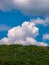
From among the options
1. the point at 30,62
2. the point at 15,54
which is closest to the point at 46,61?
the point at 30,62

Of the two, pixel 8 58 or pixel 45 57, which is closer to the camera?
→ pixel 8 58

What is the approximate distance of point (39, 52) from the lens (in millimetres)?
30438

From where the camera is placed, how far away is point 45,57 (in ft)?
91.7

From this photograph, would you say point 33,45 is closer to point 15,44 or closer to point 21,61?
point 15,44

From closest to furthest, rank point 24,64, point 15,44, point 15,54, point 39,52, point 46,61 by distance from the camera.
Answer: point 24,64 < point 46,61 < point 15,54 < point 39,52 < point 15,44

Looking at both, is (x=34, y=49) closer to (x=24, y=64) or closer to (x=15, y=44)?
(x=15, y=44)

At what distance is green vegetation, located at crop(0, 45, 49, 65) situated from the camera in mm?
24453

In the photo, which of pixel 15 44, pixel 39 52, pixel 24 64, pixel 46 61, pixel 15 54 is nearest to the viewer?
pixel 24 64

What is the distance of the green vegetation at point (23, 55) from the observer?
24.5 m

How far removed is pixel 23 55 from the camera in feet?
90.6

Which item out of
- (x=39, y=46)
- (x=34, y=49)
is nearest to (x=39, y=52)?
(x=34, y=49)

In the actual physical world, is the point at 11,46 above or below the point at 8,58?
above

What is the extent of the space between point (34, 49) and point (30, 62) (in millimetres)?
6485

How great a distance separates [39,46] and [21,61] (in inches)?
363
